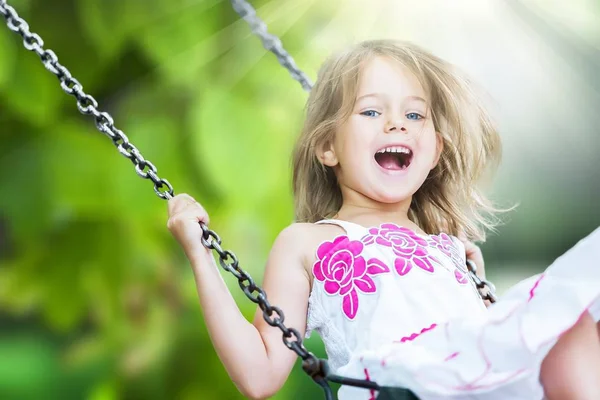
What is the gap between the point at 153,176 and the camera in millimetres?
897

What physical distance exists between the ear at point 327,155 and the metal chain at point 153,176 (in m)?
0.17

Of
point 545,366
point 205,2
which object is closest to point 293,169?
point 545,366

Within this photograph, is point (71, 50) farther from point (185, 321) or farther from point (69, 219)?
point (185, 321)

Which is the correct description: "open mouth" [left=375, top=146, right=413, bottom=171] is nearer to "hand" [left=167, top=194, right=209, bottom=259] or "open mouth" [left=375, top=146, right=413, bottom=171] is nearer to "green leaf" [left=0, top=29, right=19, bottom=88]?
"hand" [left=167, top=194, right=209, bottom=259]

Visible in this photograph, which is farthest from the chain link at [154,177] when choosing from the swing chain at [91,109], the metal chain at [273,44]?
the metal chain at [273,44]

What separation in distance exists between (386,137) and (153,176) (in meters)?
0.24

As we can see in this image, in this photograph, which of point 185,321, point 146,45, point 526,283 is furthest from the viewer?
point 185,321

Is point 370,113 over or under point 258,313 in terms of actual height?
over

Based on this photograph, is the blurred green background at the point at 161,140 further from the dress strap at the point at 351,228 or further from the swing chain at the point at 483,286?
the dress strap at the point at 351,228

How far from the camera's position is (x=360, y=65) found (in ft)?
3.31

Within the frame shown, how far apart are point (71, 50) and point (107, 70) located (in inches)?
3.4

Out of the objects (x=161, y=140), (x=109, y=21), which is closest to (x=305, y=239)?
(x=161, y=140)

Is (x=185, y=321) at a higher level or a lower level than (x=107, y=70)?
lower

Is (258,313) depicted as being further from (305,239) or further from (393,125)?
(393,125)
